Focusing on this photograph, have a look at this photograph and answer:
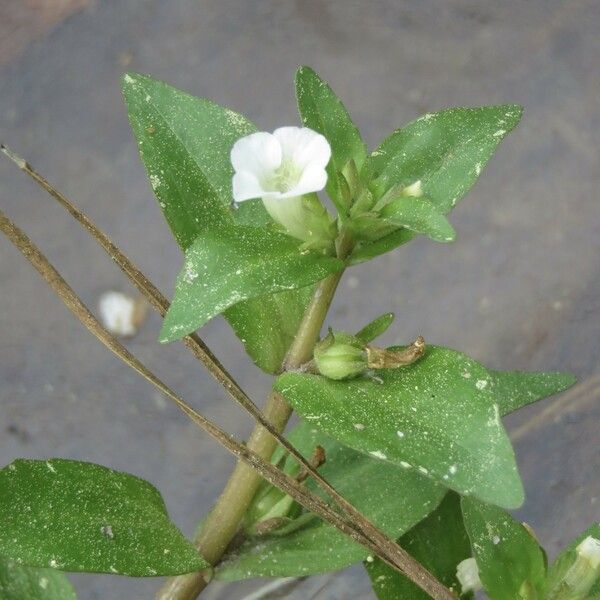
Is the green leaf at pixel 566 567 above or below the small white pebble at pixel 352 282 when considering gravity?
below

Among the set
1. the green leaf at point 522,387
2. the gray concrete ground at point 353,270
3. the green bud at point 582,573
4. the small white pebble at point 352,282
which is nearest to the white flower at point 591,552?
the green bud at point 582,573

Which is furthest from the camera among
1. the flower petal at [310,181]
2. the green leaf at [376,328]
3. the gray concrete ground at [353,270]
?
the gray concrete ground at [353,270]

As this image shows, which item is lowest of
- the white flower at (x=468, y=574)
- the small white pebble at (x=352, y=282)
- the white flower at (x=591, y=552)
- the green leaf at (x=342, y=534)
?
the white flower at (x=468, y=574)

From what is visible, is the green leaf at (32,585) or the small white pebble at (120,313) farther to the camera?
the small white pebble at (120,313)

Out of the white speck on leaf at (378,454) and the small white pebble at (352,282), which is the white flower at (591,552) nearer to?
the white speck on leaf at (378,454)

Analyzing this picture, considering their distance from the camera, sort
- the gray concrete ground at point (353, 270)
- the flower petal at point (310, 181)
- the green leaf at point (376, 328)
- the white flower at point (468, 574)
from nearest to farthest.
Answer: the flower petal at point (310, 181) < the green leaf at point (376, 328) < the white flower at point (468, 574) < the gray concrete ground at point (353, 270)

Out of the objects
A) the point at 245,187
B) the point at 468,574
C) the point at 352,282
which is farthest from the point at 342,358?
the point at 352,282
